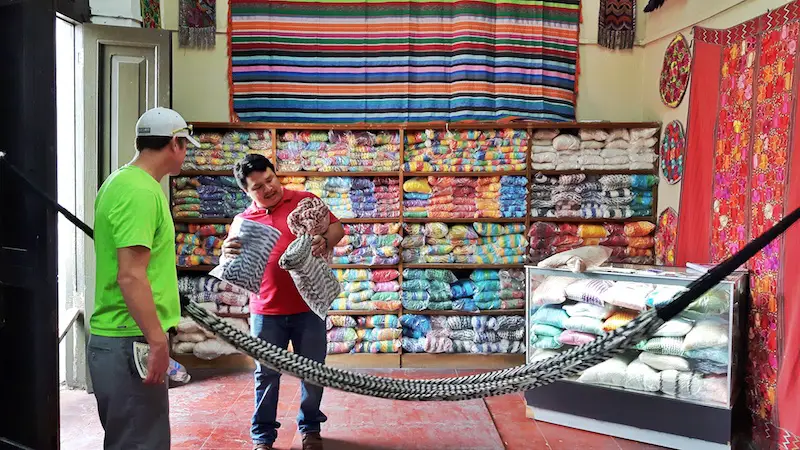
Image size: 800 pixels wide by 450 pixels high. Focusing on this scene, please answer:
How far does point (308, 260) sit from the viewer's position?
2.90 metres

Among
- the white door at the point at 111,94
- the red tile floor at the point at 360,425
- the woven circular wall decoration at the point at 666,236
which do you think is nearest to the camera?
the red tile floor at the point at 360,425

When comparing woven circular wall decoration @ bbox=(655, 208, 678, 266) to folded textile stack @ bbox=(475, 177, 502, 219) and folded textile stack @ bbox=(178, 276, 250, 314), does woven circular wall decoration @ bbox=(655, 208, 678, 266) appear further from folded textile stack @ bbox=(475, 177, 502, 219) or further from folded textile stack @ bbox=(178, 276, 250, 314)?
folded textile stack @ bbox=(178, 276, 250, 314)

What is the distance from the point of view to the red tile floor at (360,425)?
341cm

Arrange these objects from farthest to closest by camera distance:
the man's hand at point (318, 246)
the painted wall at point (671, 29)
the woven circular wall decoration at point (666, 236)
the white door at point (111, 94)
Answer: the woven circular wall decoration at point (666, 236), the white door at point (111, 94), the painted wall at point (671, 29), the man's hand at point (318, 246)

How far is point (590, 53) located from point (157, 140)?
4.17m

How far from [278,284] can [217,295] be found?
205 cm

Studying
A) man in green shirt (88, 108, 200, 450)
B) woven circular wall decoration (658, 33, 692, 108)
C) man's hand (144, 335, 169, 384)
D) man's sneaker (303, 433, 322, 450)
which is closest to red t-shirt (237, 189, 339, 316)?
man's sneaker (303, 433, 322, 450)

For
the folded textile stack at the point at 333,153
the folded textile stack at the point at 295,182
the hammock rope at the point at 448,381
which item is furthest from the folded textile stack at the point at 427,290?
the hammock rope at the point at 448,381

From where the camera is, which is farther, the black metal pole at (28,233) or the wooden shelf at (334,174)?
the wooden shelf at (334,174)

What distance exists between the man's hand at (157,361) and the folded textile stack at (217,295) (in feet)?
9.76

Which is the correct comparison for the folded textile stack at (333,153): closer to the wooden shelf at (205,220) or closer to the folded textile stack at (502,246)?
the wooden shelf at (205,220)

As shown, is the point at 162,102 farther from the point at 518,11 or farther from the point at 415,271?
the point at 518,11

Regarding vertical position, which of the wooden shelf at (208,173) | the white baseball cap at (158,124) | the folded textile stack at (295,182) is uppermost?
the white baseball cap at (158,124)

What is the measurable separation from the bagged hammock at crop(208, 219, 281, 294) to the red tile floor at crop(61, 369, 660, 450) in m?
1.04
